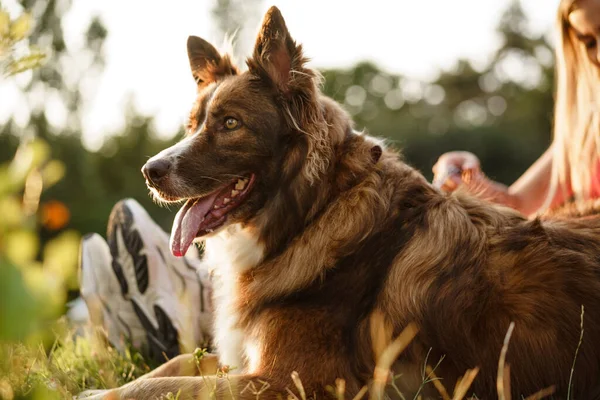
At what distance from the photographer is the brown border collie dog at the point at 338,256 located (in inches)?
106

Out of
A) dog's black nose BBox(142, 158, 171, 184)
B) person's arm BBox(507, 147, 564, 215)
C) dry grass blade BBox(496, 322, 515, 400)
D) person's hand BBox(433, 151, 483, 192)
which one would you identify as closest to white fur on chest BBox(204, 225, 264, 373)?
dog's black nose BBox(142, 158, 171, 184)

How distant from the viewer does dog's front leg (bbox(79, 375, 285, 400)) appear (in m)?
2.63

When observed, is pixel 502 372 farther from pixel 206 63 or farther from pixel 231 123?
pixel 206 63

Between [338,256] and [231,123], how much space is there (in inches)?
39.1

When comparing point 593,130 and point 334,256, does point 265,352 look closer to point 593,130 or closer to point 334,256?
point 334,256

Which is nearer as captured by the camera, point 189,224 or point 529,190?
point 189,224

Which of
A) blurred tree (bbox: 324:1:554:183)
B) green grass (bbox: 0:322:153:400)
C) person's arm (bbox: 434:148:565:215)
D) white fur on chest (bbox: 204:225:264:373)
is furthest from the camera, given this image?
blurred tree (bbox: 324:1:554:183)

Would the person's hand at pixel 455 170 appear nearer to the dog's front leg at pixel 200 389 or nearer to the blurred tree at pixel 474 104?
the dog's front leg at pixel 200 389

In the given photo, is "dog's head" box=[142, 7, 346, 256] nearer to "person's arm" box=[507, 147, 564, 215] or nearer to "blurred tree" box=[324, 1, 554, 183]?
"person's arm" box=[507, 147, 564, 215]

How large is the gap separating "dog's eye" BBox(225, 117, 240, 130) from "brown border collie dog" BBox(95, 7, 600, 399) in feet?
0.04

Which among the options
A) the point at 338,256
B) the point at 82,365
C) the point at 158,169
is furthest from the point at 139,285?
the point at 338,256

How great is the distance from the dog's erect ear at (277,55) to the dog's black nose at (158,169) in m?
0.73

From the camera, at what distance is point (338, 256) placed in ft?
9.82

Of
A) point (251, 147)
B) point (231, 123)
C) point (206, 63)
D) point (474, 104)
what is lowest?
point (474, 104)
